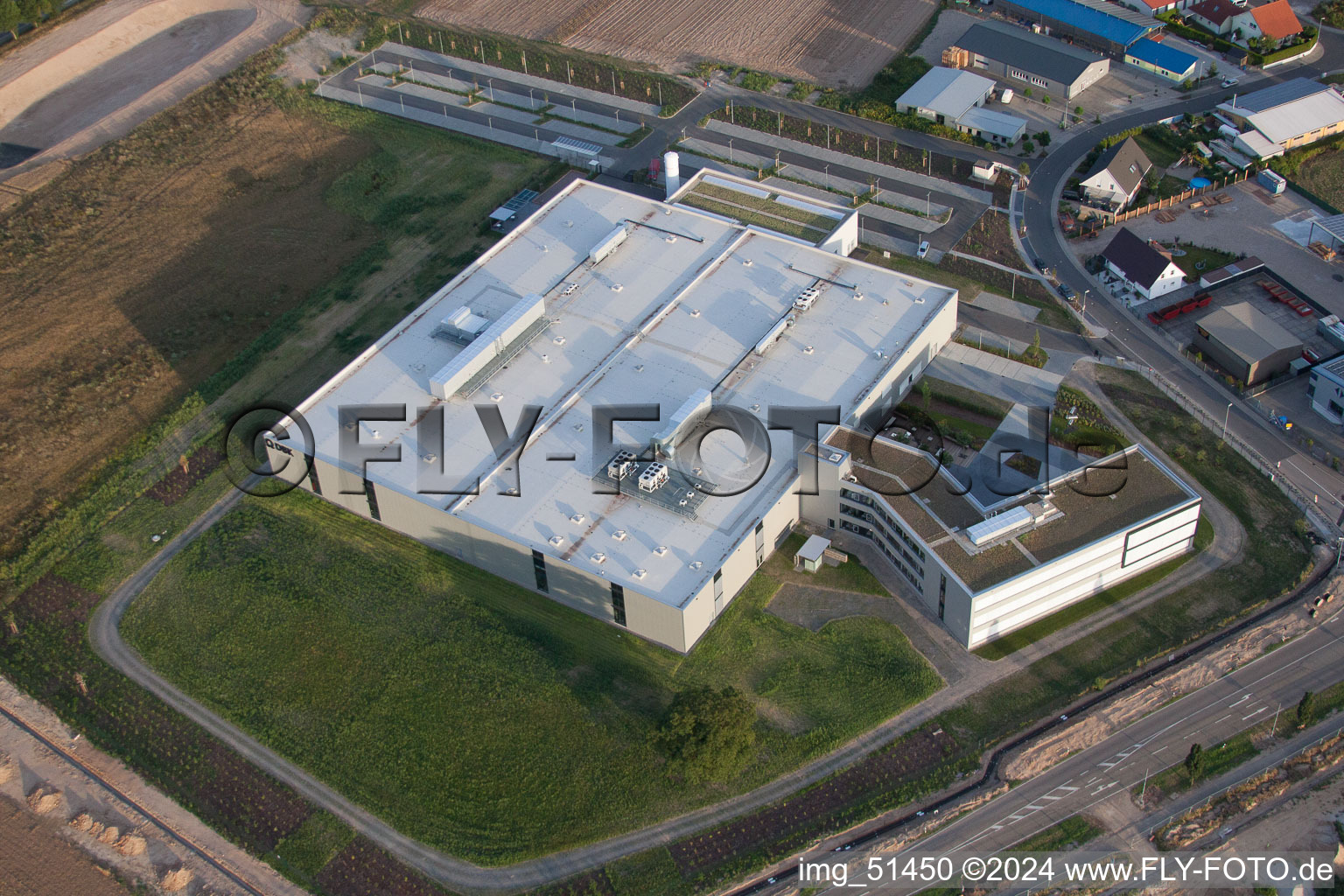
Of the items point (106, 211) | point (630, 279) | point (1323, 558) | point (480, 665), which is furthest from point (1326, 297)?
point (106, 211)

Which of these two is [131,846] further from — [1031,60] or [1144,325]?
[1031,60]

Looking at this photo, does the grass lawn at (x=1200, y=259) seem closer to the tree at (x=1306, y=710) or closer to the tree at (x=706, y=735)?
the tree at (x=1306, y=710)

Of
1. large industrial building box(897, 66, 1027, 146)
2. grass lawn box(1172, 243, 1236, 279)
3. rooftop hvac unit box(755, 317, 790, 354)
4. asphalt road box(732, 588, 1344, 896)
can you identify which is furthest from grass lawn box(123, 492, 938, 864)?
large industrial building box(897, 66, 1027, 146)

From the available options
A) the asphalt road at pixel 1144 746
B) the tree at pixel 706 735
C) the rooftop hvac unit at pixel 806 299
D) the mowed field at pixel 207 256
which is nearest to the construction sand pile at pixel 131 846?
the mowed field at pixel 207 256

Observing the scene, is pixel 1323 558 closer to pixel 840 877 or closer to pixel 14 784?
pixel 840 877

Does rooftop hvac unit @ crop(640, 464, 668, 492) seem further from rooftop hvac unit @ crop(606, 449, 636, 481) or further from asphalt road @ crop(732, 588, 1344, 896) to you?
asphalt road @ crop(732, 588, 1344, 896)

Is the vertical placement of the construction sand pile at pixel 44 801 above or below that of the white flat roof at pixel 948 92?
below
